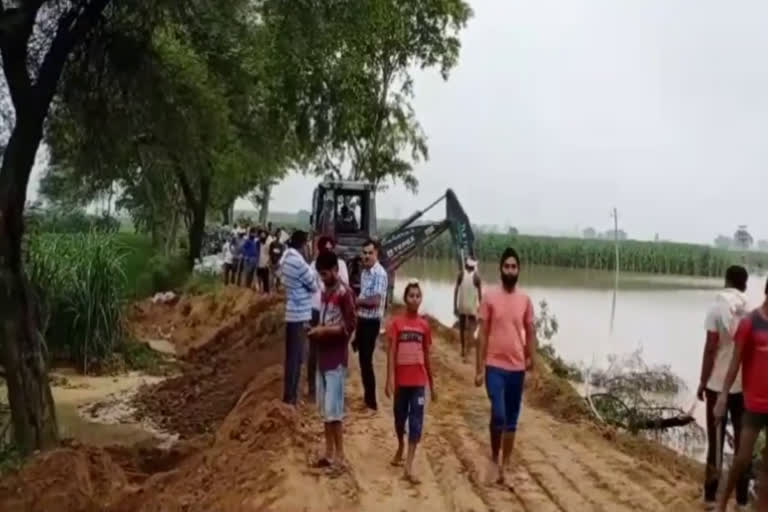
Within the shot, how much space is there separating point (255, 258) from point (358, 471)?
64.1ft

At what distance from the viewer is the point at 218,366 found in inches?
803

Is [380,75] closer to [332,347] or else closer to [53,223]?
[53,223]

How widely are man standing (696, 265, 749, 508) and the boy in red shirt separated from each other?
2.34 metres

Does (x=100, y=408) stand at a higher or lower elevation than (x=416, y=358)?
lower

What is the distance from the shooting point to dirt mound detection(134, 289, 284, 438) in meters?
16.0

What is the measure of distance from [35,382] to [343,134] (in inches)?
896

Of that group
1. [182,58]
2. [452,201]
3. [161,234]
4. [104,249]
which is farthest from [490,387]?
[161,234]

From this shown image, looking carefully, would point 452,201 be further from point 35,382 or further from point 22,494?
point 22,494

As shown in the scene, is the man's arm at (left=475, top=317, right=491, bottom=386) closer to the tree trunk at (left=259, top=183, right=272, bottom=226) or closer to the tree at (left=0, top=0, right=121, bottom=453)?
the tree at (left=0, top=0, right=121, bottom=453)

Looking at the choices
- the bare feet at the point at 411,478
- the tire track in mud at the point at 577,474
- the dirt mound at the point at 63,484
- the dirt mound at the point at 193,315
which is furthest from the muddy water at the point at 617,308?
the dirt mound at the point at 63,484

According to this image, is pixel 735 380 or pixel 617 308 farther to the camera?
pixel 617 308

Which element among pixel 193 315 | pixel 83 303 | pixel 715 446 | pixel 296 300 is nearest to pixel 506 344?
pixel 715 446

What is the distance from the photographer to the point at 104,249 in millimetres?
21422

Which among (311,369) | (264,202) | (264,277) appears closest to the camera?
(311,369)
